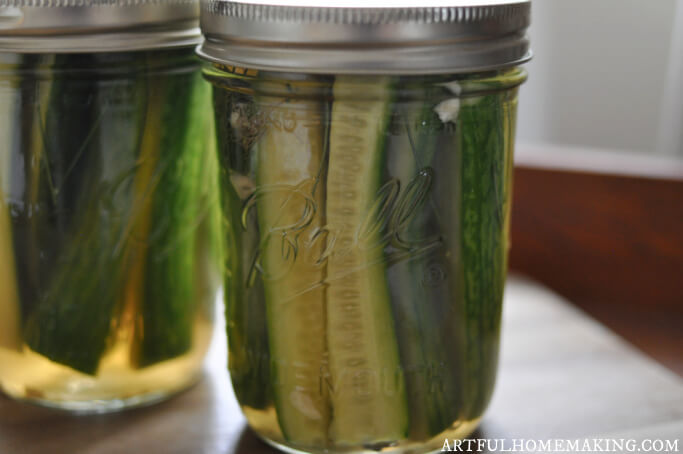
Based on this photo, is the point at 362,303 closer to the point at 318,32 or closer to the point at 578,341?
the point at 318,32

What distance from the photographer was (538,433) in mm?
462

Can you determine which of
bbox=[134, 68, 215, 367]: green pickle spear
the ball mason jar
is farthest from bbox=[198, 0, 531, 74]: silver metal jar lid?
bbox=[134, 68, 215, 367]: green pickle spear

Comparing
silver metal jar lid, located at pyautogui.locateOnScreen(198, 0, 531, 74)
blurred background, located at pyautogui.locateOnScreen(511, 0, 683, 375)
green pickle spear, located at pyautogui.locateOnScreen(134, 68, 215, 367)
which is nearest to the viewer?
silver metal jar lid, located at pyautogui.locateOnScreen(198, 0, 531, 74)

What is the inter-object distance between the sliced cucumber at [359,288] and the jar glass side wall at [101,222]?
128mm

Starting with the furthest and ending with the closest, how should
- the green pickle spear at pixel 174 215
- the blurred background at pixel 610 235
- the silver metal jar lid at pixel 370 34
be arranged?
the blurred background at pixel 610 235 < the green pickle spear at pixel 174 215 < the silver metal jar lid at pixel 370 34

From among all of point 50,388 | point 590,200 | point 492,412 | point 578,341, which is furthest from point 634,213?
point 50,388

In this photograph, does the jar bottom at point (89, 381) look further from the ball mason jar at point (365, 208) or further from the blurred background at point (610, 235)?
the blurred background at point (610, 235)

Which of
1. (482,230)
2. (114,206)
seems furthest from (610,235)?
(114,206)

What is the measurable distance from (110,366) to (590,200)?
413 mm

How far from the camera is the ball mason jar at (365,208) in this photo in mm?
350

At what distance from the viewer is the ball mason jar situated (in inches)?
13.8

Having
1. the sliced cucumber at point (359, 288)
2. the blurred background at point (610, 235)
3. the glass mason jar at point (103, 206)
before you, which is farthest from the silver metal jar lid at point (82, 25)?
the blurred background at point (610, 235)

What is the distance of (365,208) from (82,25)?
0.17m

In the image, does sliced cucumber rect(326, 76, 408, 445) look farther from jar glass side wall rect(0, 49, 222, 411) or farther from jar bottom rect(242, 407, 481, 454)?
jar glass side wall rect(0, 49, 222, 411)
